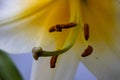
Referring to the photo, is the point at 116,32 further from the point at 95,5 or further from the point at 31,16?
the point at 31,16

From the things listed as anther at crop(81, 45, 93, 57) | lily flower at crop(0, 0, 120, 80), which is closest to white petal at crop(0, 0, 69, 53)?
lily flower at crop(0, 0, 120, 80)

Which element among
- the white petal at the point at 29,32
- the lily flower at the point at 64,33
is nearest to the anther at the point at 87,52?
the lily flower at the point at 64,33

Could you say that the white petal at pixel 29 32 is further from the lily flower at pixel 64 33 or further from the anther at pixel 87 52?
the anther at pixel 87 52

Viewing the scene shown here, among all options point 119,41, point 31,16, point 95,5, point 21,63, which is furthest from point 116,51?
point 21,63

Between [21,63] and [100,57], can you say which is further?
[21,63]

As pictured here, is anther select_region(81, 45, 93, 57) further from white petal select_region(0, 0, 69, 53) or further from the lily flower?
white petal select_region(0, 0, 69, 53)

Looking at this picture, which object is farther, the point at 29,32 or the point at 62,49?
the point at 29,32

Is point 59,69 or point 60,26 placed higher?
point 60,26
